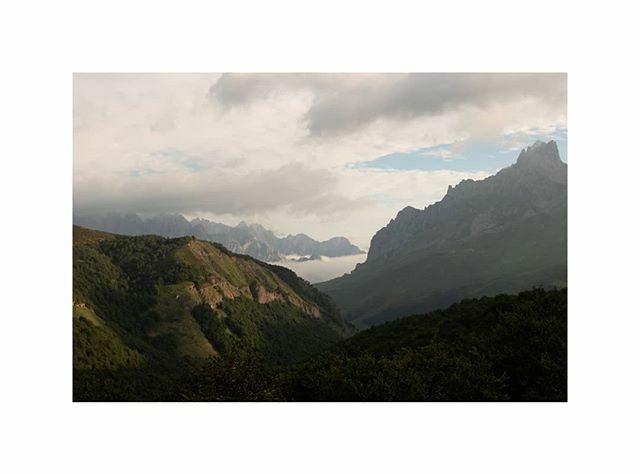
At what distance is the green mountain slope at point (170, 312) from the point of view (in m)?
86.5

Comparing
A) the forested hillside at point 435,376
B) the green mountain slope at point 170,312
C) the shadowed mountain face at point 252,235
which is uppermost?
the shadowed mountain face at point 252,235

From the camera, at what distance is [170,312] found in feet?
391

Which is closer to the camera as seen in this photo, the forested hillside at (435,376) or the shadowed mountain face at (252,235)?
the forested hillside at (435,376)

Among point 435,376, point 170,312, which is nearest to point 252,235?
point 435,376

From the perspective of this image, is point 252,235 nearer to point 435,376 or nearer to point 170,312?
point 435,376

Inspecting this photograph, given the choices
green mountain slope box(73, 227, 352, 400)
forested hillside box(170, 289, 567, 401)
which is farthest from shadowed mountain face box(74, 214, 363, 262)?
forested hillside box(170, 289, 567, 401)

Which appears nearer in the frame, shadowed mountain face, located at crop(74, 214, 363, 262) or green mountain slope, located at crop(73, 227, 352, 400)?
shadowed mountain face, located at crop(74, 214, 363, 262)

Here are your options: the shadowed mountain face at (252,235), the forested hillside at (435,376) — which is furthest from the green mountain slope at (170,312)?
the forested hillside at (435,376)

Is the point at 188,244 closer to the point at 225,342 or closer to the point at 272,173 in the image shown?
the point at 225,342

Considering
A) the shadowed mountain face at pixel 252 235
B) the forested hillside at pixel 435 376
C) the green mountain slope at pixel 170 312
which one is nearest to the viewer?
the forested hillside at pixel 435 376

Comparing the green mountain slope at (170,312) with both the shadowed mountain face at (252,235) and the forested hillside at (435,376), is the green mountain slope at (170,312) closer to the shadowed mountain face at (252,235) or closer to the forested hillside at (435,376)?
the shadowed mountain face at (252,235)

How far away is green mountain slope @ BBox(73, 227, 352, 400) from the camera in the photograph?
284 feet

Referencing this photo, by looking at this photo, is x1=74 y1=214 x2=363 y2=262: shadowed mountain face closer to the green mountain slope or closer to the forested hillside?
the green mountain slope
